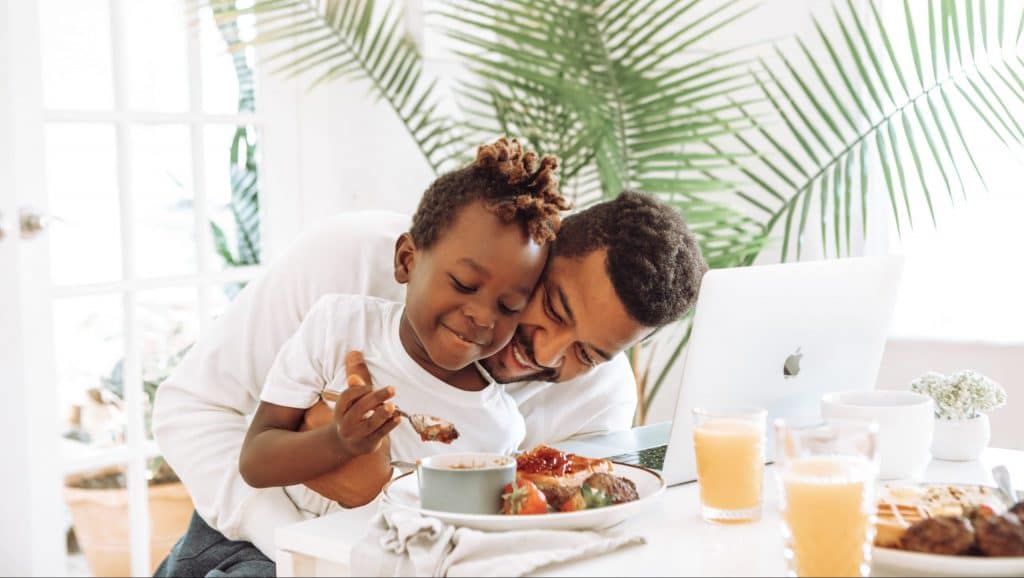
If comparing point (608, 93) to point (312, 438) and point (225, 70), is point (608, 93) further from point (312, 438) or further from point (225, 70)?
point (312, 438)

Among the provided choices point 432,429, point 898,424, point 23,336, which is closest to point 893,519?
point 898,424

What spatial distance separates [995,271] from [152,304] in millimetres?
2339

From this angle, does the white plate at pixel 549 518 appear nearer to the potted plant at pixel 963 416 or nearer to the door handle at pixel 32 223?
the potted plant at pixel 963 416

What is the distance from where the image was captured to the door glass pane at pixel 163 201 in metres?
2.96

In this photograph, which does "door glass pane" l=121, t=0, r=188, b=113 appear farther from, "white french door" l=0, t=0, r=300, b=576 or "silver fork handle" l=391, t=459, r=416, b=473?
"silver fork handle" l=391, t=459, r=416, b=473

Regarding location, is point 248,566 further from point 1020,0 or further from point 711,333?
point 1020,0

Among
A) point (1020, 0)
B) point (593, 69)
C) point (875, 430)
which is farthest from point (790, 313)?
point (1020, 0)

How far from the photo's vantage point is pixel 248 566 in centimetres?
165

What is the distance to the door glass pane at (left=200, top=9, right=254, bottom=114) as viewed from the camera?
3.10m

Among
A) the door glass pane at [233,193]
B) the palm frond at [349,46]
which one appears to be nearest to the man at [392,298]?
the palm frond at [349,46]

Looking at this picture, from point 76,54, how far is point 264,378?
135 centimetres

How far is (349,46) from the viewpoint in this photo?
9.20 ft

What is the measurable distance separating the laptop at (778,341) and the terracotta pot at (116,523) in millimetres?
1768

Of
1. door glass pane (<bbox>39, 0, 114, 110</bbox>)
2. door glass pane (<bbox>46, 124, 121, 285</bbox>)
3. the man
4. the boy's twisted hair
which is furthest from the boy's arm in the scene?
door glass pane (<bbox>39, 0, 114, 110</bbox>)
